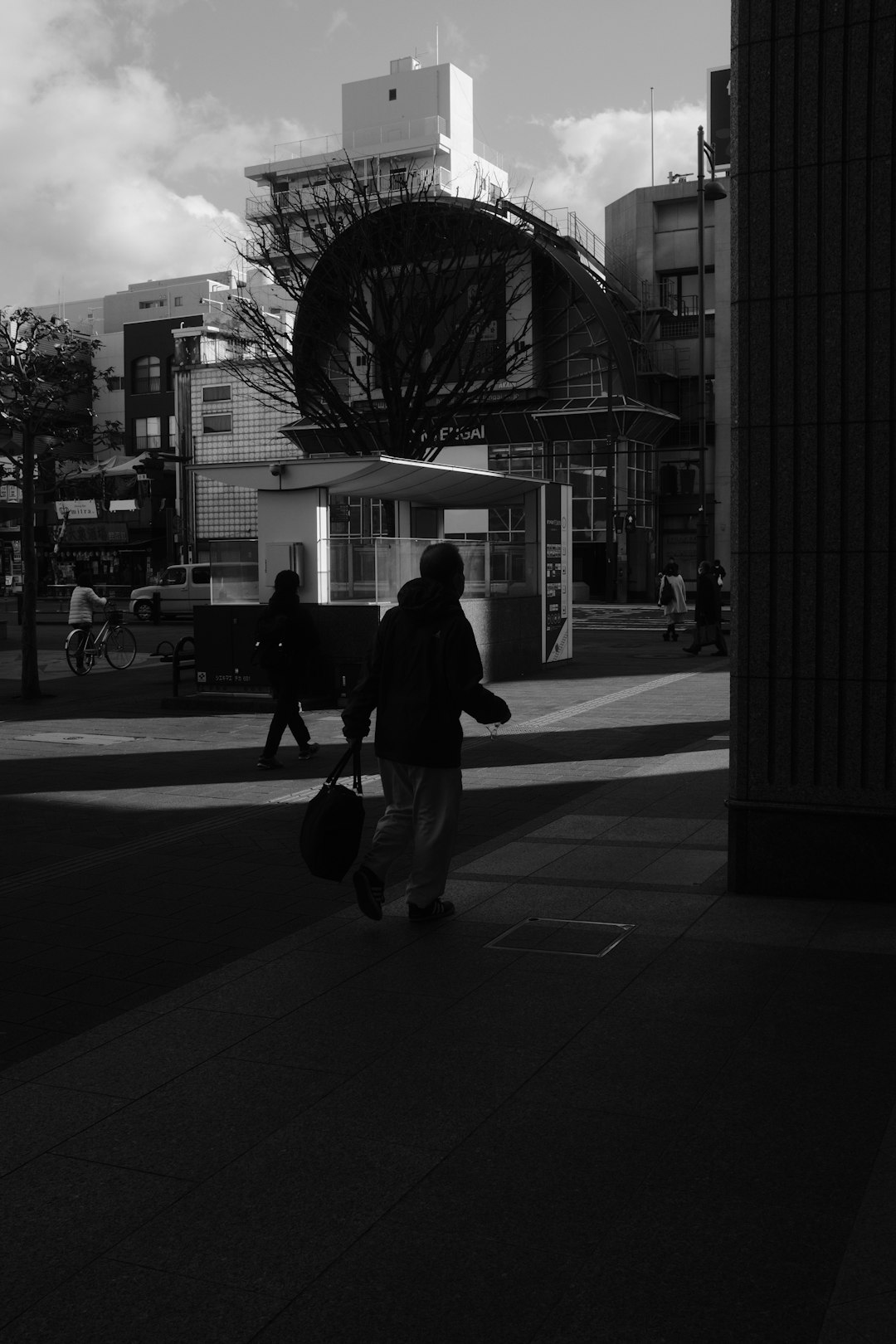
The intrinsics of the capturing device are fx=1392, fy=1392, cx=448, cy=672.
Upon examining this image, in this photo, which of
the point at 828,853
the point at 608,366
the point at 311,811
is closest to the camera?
the point at 311,811

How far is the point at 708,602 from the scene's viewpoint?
23.6m

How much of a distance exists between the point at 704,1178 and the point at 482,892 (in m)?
3.33

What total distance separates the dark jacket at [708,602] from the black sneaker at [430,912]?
17421 mm

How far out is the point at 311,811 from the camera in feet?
20.1

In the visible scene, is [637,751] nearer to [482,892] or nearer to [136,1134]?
[482,892]

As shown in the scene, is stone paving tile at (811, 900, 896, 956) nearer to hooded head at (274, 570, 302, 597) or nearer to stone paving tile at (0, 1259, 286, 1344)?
stone paving tile at (0, 1259, 286, 1344)

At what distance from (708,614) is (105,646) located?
10032 mm

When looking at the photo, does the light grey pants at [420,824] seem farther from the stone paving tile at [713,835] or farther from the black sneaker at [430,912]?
the stone paving tile at [713,835]

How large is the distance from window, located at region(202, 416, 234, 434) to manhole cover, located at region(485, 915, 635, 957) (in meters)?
59.3

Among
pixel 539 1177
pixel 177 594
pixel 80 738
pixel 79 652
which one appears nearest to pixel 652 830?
pixel 539 1177

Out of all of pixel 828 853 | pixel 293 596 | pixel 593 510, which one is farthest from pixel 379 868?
pixel 593 510

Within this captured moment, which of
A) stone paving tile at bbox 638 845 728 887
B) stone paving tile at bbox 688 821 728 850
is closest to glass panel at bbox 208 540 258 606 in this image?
stone paving tile at bbox 688 821 728 850

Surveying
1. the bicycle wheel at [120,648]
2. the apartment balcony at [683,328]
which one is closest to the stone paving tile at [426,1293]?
the bicycle wheel at [120,648]

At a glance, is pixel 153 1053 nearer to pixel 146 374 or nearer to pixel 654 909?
pixel 654 909
